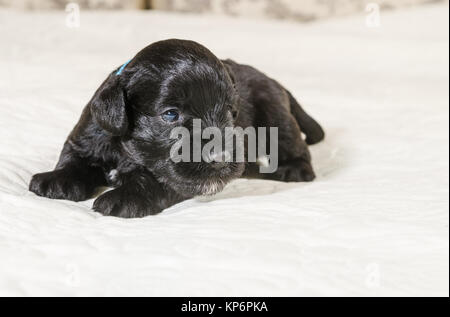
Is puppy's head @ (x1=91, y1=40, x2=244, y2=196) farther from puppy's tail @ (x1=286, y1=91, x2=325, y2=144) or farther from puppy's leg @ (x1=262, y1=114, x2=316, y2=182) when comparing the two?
puppy's tail @ (x1=286, y1=91, x2=325, y2=144)

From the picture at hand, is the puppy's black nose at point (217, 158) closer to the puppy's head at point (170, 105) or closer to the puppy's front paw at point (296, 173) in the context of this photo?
the puppy's head at point (170, 105)

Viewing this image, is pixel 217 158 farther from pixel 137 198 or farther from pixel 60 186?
pixel 60 186

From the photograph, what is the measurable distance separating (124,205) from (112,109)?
0.78 feet

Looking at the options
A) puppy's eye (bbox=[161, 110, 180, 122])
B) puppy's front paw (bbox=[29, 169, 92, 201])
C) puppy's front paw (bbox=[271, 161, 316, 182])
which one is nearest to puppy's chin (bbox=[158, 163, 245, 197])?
puppy's eye (bbox=[161, 110, 180, 122])

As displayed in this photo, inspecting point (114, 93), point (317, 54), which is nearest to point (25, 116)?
point (114, 93)

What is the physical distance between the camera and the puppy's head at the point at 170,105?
1616 mm

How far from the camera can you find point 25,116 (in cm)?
228

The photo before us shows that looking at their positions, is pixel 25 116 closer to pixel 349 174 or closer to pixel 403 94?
pixel 349 174

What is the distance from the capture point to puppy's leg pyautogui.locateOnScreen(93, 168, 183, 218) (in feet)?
5.27

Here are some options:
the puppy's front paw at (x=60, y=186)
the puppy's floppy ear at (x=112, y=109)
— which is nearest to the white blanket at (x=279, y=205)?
the puppy's front paw at (x=60, y=186)

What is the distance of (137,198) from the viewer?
5.38 feet

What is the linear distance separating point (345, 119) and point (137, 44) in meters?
1.36

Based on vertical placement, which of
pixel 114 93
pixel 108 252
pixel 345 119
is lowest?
pixel 345 119
